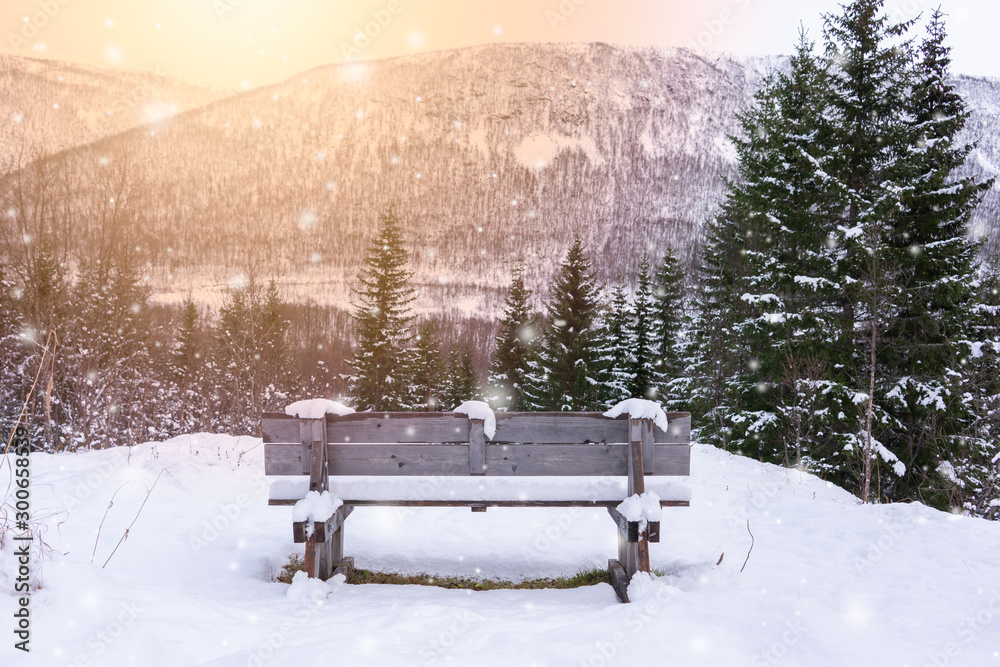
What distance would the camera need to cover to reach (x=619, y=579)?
4.04m

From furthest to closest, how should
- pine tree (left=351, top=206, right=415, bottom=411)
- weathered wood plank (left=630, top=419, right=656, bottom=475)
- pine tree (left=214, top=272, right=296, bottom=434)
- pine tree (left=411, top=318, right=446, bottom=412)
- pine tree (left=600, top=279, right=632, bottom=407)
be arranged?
pine tree (left=411, top=318, right=446, bottom=412), pine tree (left=351, top=206, right=415, bottom=411), pine tree (left=600, top=279, right=632, bottom=407), pine tree (left=214, top=272, right=296, bottom=434), weathered wood plank (left=630, top=419, right=656, bottom=475)

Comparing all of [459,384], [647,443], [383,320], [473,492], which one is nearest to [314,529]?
[473,492]

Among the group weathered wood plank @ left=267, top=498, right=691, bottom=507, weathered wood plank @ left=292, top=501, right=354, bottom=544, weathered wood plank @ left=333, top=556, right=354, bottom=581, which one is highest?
weathered wood plank @ left=267, top=498, right=691, bottom=507

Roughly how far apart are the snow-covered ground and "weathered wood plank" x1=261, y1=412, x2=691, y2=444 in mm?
1143

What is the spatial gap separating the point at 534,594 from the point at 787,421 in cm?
1150

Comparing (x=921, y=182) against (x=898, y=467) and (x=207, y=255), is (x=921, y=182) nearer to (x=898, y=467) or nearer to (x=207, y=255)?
(x=898, y=467)

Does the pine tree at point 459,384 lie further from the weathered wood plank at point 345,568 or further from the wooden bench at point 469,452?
the wooden bench at point 469,452

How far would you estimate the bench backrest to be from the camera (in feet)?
13.5

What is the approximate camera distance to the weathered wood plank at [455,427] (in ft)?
13.5

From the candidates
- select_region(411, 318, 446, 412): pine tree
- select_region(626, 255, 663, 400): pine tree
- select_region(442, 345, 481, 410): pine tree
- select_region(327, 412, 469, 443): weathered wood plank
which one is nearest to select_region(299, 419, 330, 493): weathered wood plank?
select_region(327, 412, 469, 443): weathered wood plank

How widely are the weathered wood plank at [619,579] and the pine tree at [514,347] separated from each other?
22.5 meters

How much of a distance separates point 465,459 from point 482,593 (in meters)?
1.05

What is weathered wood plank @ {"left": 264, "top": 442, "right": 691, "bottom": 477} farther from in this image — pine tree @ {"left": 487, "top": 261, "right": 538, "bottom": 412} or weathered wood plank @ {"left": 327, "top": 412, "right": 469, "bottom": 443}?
pine tree @ {"left": 487, "top": 261, "right": 538, "bottom": 412}

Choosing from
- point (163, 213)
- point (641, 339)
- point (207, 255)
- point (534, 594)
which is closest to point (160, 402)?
point (641, 339)
